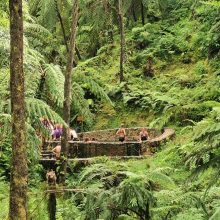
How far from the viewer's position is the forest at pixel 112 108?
4.79m

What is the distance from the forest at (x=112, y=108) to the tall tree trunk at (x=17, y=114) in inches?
0.4

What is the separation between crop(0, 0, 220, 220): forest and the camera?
15.7 feet

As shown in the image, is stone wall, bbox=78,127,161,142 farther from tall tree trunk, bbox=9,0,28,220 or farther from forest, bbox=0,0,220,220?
tall tree trunk, bbox=9,0,28,220

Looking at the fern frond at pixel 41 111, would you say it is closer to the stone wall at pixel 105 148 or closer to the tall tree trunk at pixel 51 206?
the tall tree trunk at pixel 51 206

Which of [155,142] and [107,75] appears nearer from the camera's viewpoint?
[155,142]

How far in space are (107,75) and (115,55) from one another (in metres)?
2.24

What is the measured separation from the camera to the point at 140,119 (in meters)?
20.0

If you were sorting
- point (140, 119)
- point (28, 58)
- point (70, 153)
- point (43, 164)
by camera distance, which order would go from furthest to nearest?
point (140, 119), point (70, 153), point (43, 164), point (28, 58)

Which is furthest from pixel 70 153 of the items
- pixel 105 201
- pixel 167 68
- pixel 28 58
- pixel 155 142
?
pixel 167 68

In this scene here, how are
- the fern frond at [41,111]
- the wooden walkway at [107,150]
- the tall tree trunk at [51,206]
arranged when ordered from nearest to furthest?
the tall tree trunk at [51,206], the fern frond at [41,111], the wooden walkway at [107,150]

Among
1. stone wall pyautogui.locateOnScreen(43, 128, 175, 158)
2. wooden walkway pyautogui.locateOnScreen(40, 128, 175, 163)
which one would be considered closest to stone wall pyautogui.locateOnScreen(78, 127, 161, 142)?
stone wall pyautogui.locateOnScreen(43, 128, 175, 158)

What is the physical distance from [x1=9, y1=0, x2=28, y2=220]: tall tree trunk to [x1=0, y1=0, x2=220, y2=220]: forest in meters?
0.01

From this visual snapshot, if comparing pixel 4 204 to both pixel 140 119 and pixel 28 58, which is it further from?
pixel 140 119

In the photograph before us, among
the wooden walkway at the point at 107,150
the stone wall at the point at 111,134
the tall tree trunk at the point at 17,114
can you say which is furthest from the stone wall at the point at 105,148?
the tall tree trunk at the point at 17,114
